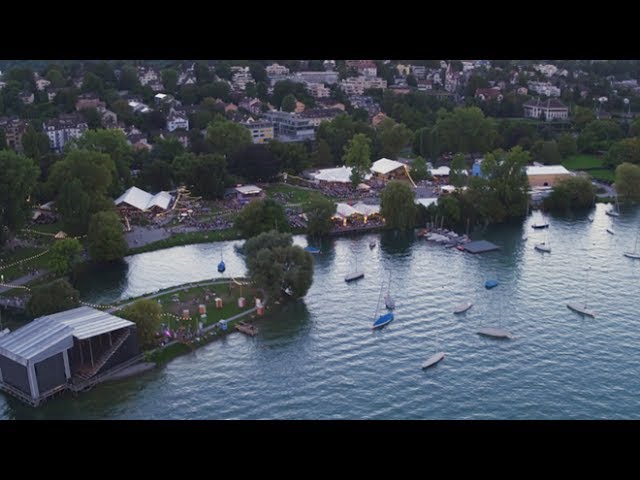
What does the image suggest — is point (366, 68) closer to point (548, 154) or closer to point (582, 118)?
point (582, 118)

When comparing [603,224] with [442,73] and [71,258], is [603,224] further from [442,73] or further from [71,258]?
[442,73]

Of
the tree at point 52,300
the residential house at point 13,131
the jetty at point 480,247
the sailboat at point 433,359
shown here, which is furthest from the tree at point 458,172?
the residential house at point 13,131

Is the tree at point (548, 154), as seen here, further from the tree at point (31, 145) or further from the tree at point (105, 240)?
the tree at point (31, 145)

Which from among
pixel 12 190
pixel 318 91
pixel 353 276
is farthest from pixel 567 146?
pixel 12 190

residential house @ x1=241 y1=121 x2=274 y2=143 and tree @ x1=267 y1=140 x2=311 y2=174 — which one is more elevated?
residential house @ x1=241 y1=121 x2=274 y2=143

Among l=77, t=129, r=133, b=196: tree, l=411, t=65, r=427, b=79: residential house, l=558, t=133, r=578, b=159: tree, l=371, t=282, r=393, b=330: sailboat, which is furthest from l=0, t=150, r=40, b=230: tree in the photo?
l=411, t=65, r=427, b=79: residential house

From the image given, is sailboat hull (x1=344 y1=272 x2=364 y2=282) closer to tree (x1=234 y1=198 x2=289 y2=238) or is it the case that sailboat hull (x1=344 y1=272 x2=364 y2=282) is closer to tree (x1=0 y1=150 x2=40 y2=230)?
tree (x1=234 y1=198 x2=289 y2=238)

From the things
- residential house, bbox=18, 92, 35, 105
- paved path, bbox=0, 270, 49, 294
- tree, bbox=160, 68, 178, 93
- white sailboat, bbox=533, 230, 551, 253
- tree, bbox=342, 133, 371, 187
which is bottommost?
white sailboat, bbox=533, 230, 551, 253
